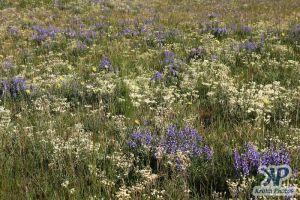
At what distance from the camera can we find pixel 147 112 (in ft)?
19.9

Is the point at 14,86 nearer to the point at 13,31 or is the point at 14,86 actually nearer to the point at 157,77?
the point at 157,77

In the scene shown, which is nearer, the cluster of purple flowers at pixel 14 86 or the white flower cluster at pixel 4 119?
the white flower cluster at pixel 4 119

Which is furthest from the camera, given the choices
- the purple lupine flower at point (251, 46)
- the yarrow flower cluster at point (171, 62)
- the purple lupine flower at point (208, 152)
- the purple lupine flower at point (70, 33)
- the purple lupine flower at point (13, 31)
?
the purple lupine flower at point (13, 31)

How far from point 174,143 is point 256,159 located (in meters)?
1.00

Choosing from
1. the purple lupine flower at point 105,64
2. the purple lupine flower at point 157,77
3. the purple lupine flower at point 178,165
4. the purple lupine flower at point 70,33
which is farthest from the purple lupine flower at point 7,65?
the purple lupine flower at point 178,165

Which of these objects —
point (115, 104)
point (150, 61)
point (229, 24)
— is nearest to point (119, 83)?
point (115, 104)

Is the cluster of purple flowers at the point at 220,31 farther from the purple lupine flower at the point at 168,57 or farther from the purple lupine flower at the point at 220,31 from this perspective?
the purple lupine flower at the point at 168,57

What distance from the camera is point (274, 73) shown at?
767 centimetres

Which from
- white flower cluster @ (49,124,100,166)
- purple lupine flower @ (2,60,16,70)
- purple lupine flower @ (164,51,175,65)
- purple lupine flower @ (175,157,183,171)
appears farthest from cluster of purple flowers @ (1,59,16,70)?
purple lupine flower @ (175,157,183,171)

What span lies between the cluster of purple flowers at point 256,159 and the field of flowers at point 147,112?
0.01 metres

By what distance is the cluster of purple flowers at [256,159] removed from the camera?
404 cm

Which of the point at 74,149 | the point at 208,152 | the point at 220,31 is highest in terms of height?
the point at 220,31

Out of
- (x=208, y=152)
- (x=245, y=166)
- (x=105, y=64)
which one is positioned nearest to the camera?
(x=245, y=166)

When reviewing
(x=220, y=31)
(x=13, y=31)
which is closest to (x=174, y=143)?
(x=220, y=31)
